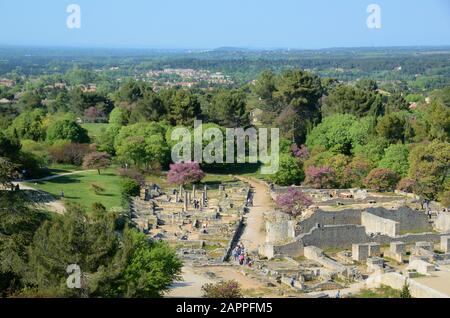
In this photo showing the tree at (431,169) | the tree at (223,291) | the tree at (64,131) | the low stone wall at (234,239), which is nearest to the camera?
the tree at (223,291)

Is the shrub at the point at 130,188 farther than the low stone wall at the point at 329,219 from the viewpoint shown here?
Yes

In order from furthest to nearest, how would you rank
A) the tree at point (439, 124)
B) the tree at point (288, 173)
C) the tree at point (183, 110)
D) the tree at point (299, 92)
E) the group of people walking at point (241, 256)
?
the tree at point (299, 92) < the tree at point (183, 110) < the tree at point (439, 124) < the tree at point (288, 173) < the group of people walking at point (241, 256)

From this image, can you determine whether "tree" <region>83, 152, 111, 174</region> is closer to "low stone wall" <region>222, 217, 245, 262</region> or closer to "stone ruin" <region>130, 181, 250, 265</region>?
"stone ruin" <region>130, 181, 250, 265</region>

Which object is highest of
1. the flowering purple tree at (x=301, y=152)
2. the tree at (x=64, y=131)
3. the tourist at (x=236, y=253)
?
the tree at (x=64, y=131)

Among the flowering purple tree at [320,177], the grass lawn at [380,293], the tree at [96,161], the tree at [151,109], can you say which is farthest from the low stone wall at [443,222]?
the tree at [151,109]

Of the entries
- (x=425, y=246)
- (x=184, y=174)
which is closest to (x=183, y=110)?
(x=184, y=174)

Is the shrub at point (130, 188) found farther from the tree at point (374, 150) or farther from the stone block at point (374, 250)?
the stone block at point (374, 250)
